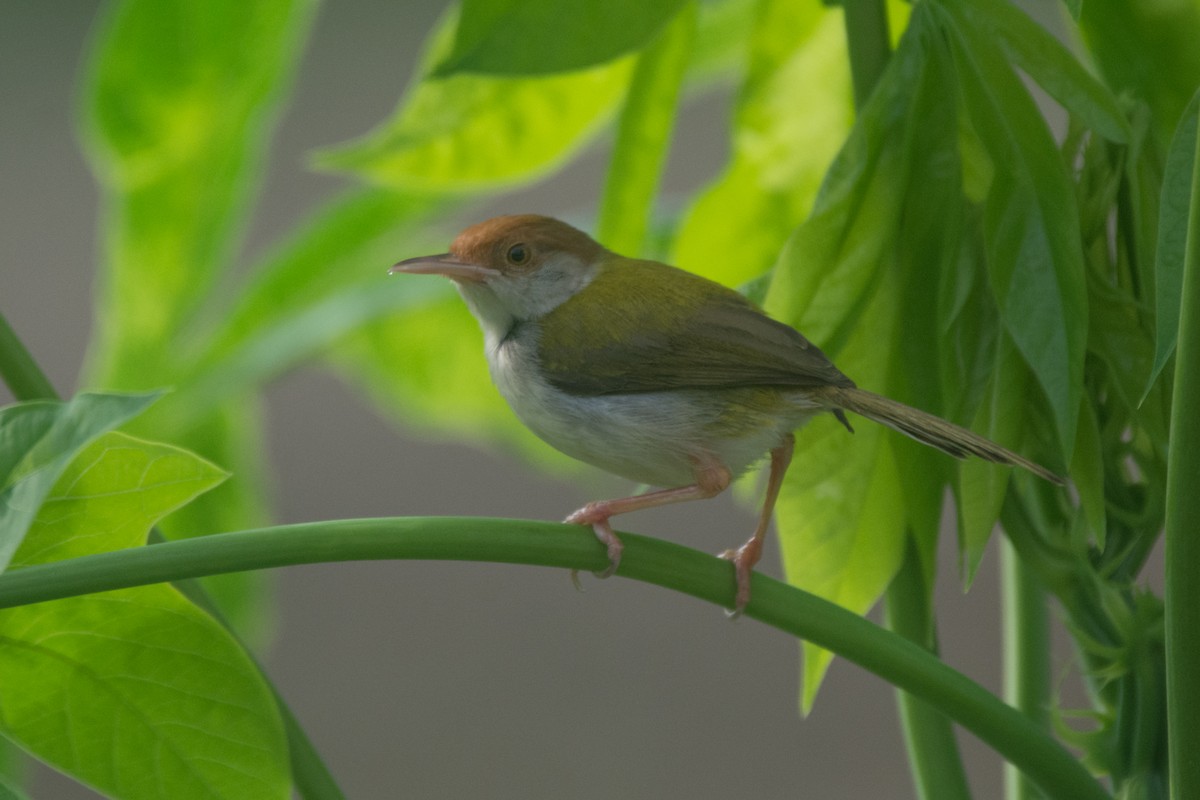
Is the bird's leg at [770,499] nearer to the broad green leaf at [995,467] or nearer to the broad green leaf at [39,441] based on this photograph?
the broad green leaf at [995,467]

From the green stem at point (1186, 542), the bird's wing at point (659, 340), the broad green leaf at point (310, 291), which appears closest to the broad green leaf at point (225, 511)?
the broad green leaf at point (310, 291)

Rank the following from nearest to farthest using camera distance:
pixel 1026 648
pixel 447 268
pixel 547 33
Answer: pixel 547 33, pixel 1026 648, pixel 447 268

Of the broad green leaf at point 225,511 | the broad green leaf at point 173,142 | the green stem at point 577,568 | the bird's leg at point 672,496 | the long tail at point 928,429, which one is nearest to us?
the green stem at point 577,568

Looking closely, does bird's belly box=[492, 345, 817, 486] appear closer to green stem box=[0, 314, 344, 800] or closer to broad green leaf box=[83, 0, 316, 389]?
green stem box=[0, 314, 344, 800]

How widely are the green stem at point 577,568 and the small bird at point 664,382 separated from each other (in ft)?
0.33

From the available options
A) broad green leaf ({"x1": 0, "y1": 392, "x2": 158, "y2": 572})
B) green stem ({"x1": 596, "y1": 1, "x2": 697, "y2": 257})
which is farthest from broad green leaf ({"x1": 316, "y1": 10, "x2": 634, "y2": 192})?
broad green leaf ({"x1": 0, "y1": 392, "x2": 158, "y2": 572})

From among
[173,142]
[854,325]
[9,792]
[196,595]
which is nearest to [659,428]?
[854,325]

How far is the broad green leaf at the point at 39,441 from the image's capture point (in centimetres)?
43

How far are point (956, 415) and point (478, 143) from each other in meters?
0.31

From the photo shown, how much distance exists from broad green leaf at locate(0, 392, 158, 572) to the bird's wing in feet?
0.93

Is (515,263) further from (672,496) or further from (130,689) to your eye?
(130,689)

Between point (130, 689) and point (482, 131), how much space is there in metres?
0.35

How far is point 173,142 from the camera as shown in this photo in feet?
3.15

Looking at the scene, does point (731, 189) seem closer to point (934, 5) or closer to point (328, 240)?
point (934, 5)
